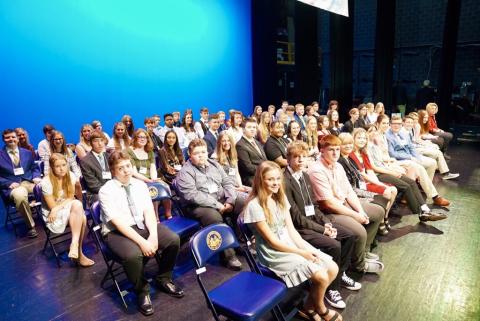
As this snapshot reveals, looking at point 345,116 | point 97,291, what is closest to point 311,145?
point 97,291

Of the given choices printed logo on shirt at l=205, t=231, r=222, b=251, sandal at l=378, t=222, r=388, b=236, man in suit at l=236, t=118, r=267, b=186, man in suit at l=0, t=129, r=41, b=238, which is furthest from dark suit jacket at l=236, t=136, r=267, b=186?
man in suit at l=0, t=129, r=41, b=238

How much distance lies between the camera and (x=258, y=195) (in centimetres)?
228

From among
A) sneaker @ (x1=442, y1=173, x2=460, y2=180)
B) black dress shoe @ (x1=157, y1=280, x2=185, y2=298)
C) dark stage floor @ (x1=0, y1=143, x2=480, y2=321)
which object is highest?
black dress shoe @ (x1=157, y1=280, x2=185, y2=298)

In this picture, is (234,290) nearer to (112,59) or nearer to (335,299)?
(335,299)

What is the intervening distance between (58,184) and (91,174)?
1.98 ft

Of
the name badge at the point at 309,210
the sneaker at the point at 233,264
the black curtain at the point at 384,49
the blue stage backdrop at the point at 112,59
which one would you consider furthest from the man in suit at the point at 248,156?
the black curtain at the point at 384,49

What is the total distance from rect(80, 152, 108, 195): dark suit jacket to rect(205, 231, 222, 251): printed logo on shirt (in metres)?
2.21

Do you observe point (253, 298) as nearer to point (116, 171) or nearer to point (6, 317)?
point (116, 171)

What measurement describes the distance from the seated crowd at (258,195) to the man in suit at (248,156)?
0.05 feet

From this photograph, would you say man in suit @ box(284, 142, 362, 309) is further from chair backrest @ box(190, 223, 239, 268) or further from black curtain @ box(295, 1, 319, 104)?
black curtain @ box(295, 1, 319, 104)

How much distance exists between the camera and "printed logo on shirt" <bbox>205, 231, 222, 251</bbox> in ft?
7.20

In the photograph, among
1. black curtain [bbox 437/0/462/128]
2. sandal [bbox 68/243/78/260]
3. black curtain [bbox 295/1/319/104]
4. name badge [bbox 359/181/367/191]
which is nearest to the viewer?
sandal [bbox 68/243/78/260]

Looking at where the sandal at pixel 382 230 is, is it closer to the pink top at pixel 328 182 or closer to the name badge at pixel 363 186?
the name badge at pixel 363 186

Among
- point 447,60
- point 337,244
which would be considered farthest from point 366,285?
point 447,60
